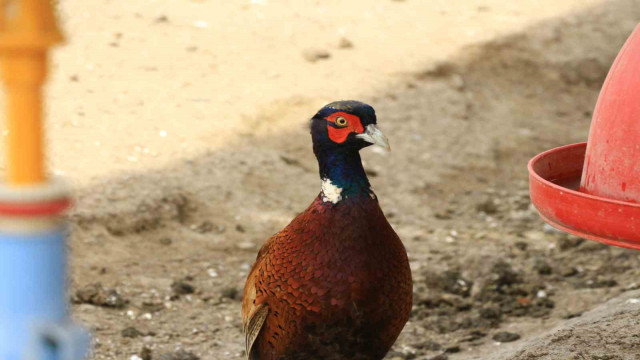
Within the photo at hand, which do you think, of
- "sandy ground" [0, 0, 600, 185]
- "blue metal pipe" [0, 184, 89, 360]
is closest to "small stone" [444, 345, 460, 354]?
"sandy ground" [0, 0, 600, 185]

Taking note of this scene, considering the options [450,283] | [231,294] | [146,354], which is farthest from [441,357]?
[146,354]

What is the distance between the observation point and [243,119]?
6359 mm

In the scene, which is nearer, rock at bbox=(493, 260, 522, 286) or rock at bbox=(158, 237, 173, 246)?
rock at bbox=(493, 260, 522, 286)

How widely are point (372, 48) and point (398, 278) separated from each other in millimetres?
4632

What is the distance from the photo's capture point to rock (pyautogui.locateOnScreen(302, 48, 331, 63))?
7204mm

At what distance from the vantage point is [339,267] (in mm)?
3098

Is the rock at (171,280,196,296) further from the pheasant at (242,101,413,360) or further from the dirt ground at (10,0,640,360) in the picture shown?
the pheasant at (242,101,413,360)

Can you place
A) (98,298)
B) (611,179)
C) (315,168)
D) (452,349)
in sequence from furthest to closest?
1. (315,168)
2. (98,298)
3. (452,349)
4. (611,179)

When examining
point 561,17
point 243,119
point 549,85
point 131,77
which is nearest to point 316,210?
point 243,119

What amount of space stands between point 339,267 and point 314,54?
4.32m

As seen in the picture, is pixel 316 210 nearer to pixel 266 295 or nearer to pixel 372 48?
pixel 266 295

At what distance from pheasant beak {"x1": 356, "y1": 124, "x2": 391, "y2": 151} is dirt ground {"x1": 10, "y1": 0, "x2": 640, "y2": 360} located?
1188mm

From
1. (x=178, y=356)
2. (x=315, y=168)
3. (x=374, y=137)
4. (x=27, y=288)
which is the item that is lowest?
(x=178, y=356)

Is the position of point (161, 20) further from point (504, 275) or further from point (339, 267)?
point (339, 267)
